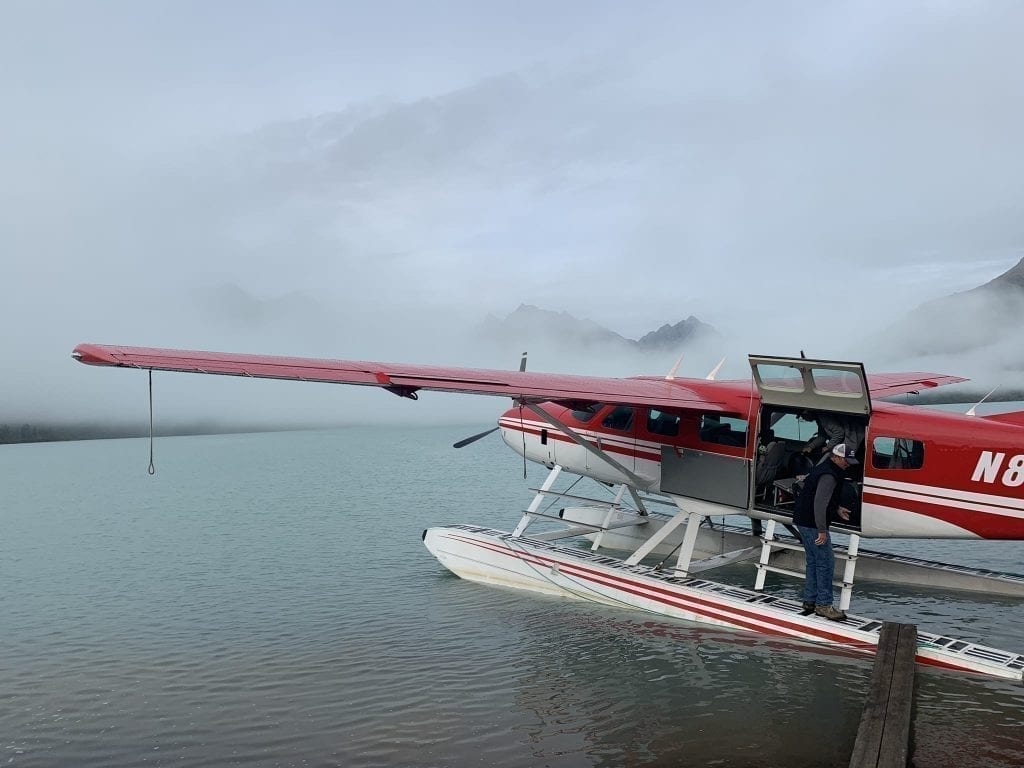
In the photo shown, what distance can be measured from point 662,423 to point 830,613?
126 inches

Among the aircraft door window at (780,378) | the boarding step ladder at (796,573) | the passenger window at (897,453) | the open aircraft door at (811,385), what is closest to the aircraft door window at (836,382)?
the open aircraft door at (811,385)

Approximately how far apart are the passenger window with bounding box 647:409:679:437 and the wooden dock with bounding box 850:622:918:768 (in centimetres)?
350

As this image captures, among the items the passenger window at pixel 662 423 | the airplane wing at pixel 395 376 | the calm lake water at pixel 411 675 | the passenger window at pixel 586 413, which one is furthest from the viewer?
the passenger window at pixel 586 413

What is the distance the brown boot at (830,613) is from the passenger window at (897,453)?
1.67 meters

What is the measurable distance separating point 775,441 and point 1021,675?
3.63m

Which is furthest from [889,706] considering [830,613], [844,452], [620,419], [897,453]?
[620,419]

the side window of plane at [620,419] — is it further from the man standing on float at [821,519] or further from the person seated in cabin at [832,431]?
the man standing on float at [821,519]

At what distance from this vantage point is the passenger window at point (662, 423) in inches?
403

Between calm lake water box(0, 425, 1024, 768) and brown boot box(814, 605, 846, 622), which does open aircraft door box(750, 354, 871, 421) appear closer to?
brown boot box(814, 605, 846, 622)

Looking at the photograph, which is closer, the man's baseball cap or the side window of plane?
the man's baseball cap

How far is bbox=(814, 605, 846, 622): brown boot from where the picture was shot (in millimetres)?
8297

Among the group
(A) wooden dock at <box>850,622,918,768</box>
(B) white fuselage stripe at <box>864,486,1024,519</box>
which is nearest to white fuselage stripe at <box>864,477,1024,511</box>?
(B) white fuselage stripe at <box>864,486,1024,519</box>

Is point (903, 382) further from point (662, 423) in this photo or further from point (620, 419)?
point (620, 419)

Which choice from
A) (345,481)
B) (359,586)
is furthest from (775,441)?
(345,481)
